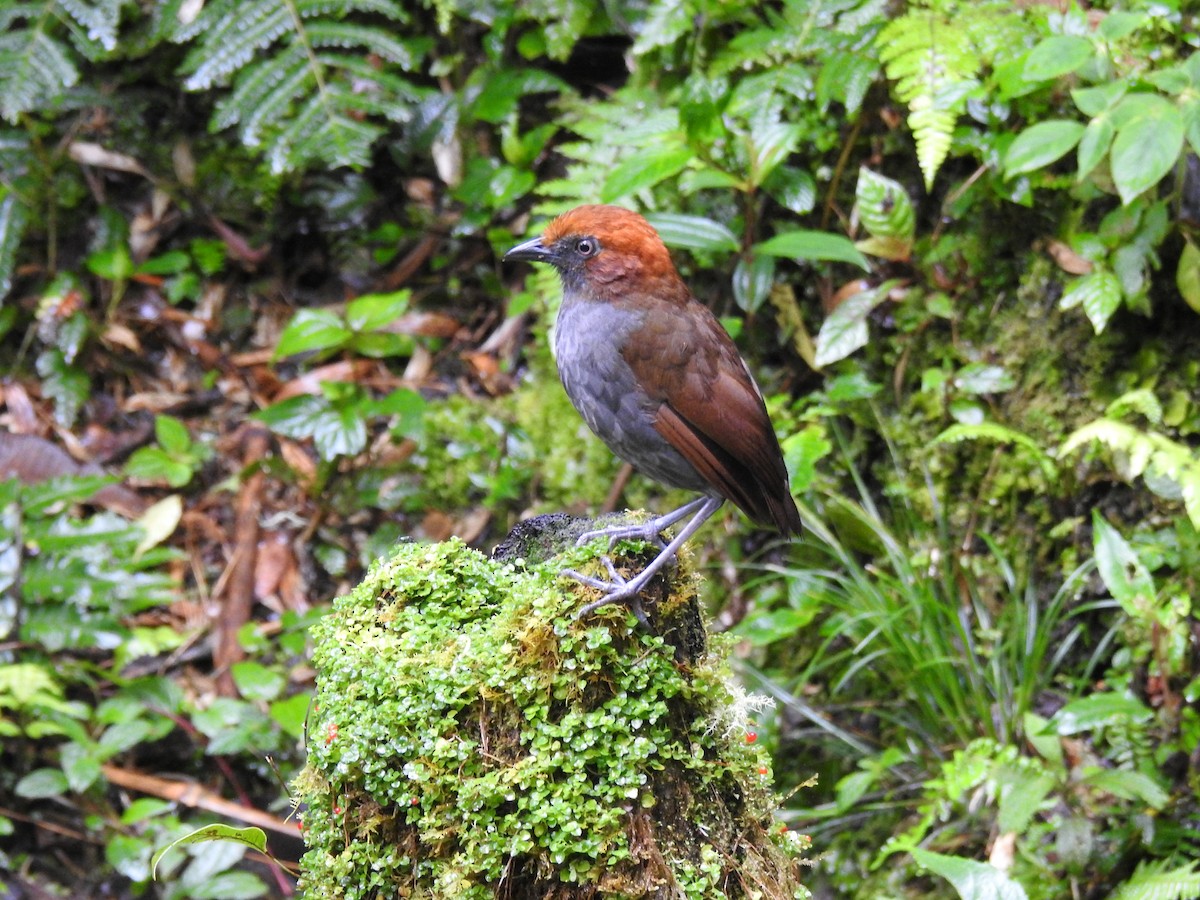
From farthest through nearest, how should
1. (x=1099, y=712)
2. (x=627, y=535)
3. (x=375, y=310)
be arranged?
1. (x=375, y=310)
2. (x=1099, y=712)
3. (x=627, y=535)

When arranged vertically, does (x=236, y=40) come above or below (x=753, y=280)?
above

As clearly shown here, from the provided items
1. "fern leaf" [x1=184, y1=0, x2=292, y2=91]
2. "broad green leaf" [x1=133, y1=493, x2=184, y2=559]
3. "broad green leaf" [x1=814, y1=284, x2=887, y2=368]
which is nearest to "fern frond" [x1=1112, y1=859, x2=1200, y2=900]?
"broad green leaf" [x1=814, y1=284, x2=887, y2=368]

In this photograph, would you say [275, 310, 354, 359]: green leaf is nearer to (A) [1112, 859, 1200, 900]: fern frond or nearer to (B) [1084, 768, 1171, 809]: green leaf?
(B) [1084, 768, 1171, 809]: green leaf

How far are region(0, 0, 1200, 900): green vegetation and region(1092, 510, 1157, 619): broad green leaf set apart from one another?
0.04 feet

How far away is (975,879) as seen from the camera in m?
2.65

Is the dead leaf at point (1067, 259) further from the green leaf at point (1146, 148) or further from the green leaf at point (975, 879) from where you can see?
the green leaf at point (975, 879)

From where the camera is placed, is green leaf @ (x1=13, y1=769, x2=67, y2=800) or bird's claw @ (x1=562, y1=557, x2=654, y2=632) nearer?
bird's claw @ (x1=562, y1=557, x2=654, y2=632)

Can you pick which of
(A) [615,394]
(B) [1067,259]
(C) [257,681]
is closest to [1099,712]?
(B) [1067,259]

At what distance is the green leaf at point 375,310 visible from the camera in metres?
4.73

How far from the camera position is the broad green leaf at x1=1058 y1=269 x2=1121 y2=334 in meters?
3.79

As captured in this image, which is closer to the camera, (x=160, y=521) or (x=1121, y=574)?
(x=1121, y=574)

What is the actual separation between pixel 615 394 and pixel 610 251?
42 centimetres

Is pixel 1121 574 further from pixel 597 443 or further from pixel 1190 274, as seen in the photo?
pixel 597 443

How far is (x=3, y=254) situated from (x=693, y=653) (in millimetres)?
4134
